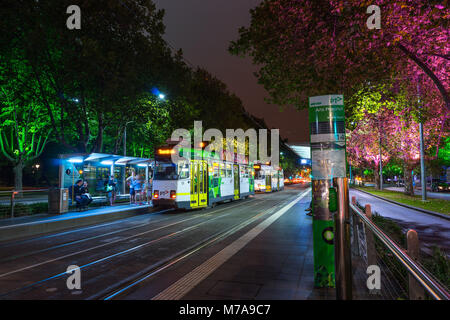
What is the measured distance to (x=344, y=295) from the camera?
9.21 ft

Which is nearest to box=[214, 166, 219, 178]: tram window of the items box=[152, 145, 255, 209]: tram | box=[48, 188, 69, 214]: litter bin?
box=[152, 145, 255, 209]: tram

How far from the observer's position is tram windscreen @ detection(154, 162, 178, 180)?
14.8 meters

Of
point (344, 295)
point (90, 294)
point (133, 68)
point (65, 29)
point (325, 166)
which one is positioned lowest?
point (90, 294)

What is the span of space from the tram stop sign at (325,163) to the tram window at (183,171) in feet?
36.1

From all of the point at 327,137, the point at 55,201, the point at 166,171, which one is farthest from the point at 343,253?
the point at 55,201

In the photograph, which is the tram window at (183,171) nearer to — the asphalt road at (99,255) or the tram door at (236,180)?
the asphalt road at (99,255)

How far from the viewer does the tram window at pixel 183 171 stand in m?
14.8

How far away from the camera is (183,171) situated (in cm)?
1490

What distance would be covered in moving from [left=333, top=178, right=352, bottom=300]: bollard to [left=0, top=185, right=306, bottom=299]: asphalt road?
3188mm

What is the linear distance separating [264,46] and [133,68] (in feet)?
30.3

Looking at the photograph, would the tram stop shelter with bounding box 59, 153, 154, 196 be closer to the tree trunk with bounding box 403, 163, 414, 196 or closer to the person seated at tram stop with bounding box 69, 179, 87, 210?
the person seated at tram stop with bounding box 69, 179, 87, 210

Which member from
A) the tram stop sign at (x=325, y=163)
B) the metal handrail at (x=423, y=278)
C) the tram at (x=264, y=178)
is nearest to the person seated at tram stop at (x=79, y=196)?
the tram stop sign at (x=325, y=163)
